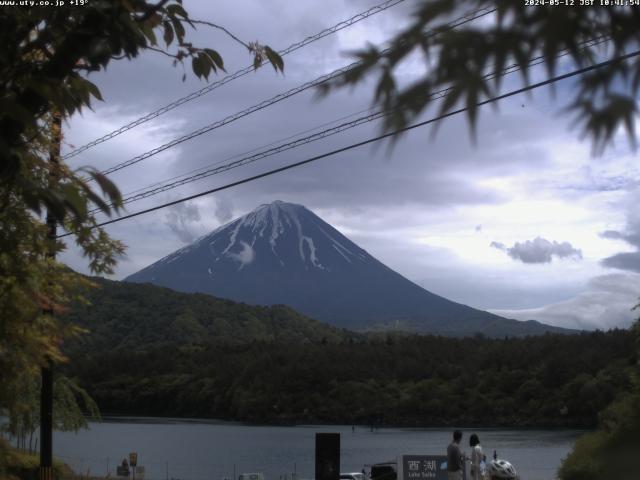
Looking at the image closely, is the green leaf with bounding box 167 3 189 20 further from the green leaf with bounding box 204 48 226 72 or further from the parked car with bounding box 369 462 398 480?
the parked car with bounding box 369 462 398 480

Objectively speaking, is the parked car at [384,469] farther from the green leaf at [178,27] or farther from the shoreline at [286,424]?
the shoreline at [286,424]

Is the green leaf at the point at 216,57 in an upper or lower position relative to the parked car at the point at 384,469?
upper

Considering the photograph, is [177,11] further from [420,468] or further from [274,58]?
[420,468]

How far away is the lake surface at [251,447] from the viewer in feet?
158

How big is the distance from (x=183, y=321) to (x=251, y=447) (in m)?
52.0

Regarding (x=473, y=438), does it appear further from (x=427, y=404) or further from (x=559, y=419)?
(x=427, y=404)

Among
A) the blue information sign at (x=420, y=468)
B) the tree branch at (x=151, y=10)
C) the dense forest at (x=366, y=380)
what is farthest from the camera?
the dense forest at (x=366, y=380)

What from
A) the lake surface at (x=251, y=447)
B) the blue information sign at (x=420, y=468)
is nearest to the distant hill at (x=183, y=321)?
the lake surface at (x=251, y=447)

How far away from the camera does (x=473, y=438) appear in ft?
46.0

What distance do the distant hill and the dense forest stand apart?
437 centimetres

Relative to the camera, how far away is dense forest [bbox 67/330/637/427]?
238 feet

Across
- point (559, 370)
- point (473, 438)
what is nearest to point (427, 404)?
point (559, 370)

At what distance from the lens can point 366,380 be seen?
286 ft

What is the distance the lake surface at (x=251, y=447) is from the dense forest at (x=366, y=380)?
3.09 metres
